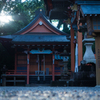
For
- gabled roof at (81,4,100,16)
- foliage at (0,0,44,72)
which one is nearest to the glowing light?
foliage at (0,0,44,72)

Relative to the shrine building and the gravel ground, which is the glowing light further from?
the gravel ground

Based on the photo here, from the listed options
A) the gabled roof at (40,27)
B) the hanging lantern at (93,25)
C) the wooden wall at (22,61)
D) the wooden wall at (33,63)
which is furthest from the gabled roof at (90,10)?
the wooden wall at (22,61)

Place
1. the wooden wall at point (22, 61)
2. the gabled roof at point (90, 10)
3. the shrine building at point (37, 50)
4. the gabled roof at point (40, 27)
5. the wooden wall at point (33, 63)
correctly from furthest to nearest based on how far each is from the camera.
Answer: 1. the wooden wall at point (22, 61)
2. the wooden wall at point (33, 63)
3. the gabled roof at point (40, 27)
4. the shrine building at point (37, 50)
5. the gabled roof at point (90, 10)

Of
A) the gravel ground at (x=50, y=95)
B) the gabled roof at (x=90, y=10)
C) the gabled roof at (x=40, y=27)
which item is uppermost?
the gabled roof at (x=40, y=27)

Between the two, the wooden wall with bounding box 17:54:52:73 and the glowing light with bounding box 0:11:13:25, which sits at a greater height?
the glowing light with bounding box 0:11:13:25

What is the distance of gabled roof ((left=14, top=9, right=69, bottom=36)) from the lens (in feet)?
72.8

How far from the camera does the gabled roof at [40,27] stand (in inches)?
874

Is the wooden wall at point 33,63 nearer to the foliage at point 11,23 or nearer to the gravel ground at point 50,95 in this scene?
the foliage at point 11,23

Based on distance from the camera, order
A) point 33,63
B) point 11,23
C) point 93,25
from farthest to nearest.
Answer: point 11,23 → point 33,63 → point 93,25

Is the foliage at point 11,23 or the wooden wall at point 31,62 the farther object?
the foliage at point 11,23

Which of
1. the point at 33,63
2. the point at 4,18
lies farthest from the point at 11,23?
the point at 33,63

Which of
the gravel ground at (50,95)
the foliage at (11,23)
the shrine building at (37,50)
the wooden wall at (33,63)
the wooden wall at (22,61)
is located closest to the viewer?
the gravel ground at (50,95)

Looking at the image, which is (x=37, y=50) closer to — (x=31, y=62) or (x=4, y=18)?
(x=31, y=62)

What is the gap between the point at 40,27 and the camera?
74.4 ft
